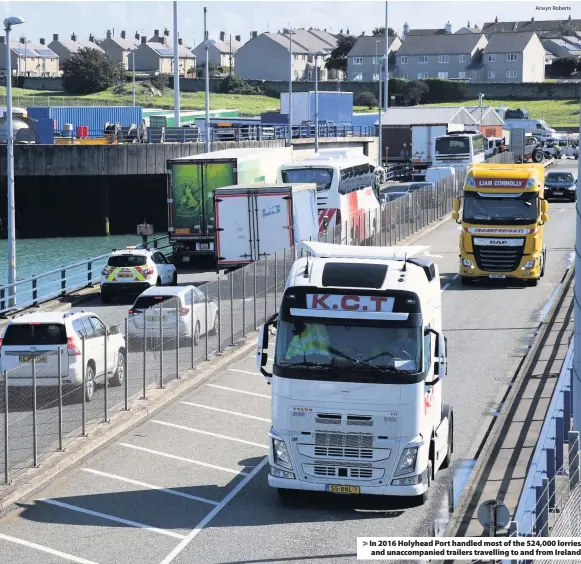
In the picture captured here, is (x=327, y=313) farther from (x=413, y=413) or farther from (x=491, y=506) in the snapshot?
(x=491, y=506)

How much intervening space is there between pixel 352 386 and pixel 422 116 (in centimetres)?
9070

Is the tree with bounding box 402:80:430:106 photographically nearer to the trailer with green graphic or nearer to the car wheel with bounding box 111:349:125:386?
the trailer with green graphic

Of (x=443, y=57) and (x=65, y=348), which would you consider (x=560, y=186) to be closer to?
(x=65, y=348)

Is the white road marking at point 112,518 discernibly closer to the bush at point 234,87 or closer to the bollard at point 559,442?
the bollard at point 559,442

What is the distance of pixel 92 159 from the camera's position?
65.3 meters

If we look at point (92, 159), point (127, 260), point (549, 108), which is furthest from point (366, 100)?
point (127, 260)

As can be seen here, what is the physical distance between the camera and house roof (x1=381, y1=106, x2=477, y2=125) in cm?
10231

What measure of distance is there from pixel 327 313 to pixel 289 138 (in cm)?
6311

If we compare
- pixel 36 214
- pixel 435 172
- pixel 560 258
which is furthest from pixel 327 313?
pixel 36 214

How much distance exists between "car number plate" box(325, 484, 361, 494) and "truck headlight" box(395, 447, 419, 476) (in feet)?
1.71

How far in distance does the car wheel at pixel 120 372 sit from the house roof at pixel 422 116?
3222 inches

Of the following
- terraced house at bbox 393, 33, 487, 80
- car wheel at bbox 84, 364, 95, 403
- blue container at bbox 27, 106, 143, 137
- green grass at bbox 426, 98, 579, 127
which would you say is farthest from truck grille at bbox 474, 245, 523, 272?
A: terraced house at bbox 393, 33, 487, 80

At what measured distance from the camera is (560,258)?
42.9 meters

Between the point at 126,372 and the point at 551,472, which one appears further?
the point at 126,372
